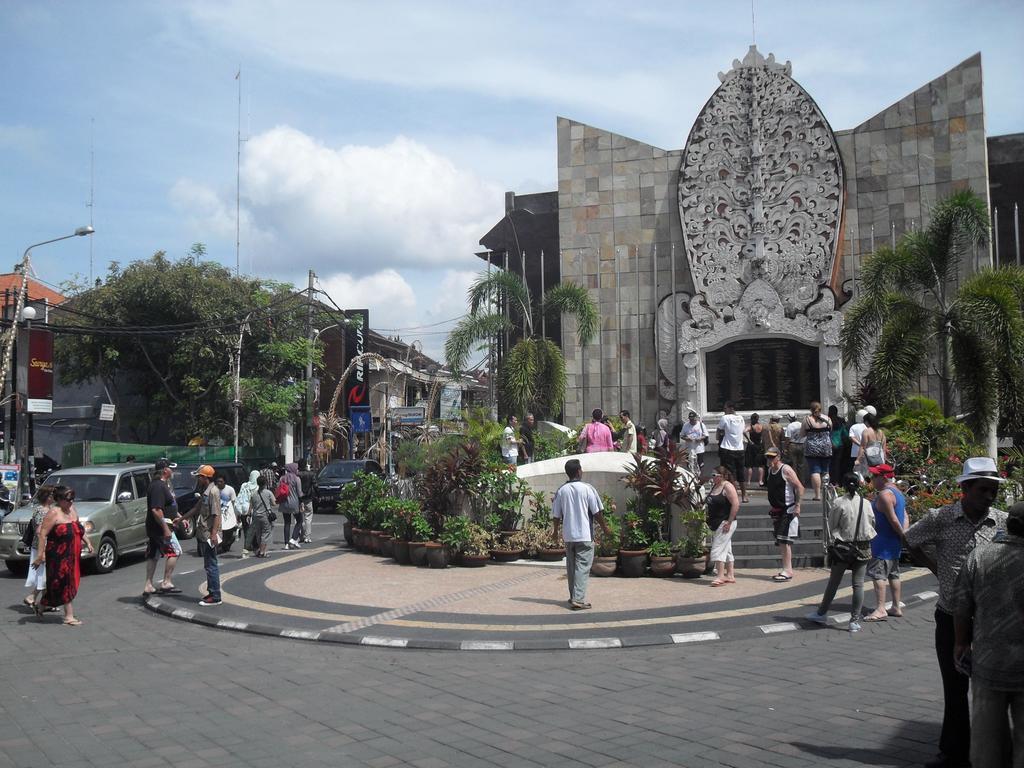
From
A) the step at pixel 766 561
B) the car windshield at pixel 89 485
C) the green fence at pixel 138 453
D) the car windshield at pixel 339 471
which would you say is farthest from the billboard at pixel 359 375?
the step at pixel 766 561

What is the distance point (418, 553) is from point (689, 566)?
180 inches

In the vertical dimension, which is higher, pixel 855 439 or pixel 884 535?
pixel 855 439

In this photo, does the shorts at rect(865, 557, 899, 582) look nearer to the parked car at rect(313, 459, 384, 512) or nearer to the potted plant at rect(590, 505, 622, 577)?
the potted plant at rect(590, 505, 622, 577)

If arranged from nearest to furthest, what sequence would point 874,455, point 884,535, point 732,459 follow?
point 884,535 → point 874,455 → point 732,459

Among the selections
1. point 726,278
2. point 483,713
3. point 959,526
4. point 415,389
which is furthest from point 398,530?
point 415,389

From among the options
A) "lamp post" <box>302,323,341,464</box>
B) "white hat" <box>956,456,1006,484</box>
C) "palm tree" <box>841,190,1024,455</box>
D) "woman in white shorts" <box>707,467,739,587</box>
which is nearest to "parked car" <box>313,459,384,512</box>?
"lamp post" <box>302,323,341,464</box>

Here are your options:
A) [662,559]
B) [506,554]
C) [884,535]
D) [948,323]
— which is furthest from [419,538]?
[948,323]

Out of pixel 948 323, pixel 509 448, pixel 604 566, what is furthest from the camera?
pixel 948 323

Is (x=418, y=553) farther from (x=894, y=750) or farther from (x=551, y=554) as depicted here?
(x=894, y=750)

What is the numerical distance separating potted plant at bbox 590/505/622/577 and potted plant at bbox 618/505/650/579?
14 centimetres

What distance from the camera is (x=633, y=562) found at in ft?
45.6

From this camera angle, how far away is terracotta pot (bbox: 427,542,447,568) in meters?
15.2

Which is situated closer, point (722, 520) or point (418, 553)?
point (722, 520)

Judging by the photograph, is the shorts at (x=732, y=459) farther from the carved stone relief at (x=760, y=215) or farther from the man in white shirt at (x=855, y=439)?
the carved stone relief at (x=760, y=215)
